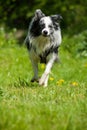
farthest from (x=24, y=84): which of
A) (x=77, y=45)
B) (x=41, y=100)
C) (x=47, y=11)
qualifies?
(x=47, y=11)

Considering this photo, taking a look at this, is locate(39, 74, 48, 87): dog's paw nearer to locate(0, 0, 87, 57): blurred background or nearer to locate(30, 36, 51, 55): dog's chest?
locate(30, 36, 51, 55): dog's chest

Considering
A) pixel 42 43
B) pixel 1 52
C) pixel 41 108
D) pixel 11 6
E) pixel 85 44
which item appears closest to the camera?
pixel 41 108

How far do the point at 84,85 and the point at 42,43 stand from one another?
1255 mm

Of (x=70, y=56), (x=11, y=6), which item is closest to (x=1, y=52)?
(x=70, y=56)

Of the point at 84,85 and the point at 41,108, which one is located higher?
the point at 41,108

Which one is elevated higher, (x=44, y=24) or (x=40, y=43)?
(x=44, y=24)

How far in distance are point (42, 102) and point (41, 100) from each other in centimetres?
42

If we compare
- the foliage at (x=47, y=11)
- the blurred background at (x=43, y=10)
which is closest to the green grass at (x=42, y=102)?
the blurred background at (x=43, y=10)

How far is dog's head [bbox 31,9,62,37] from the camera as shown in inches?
407

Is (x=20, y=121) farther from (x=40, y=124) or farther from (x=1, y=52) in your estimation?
(x=1, y=52)

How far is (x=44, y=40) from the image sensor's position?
10.7 meters

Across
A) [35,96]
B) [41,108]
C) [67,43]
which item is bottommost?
[67,43]

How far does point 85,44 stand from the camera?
1684cm

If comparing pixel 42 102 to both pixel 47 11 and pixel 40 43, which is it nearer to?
pixel 40 43
